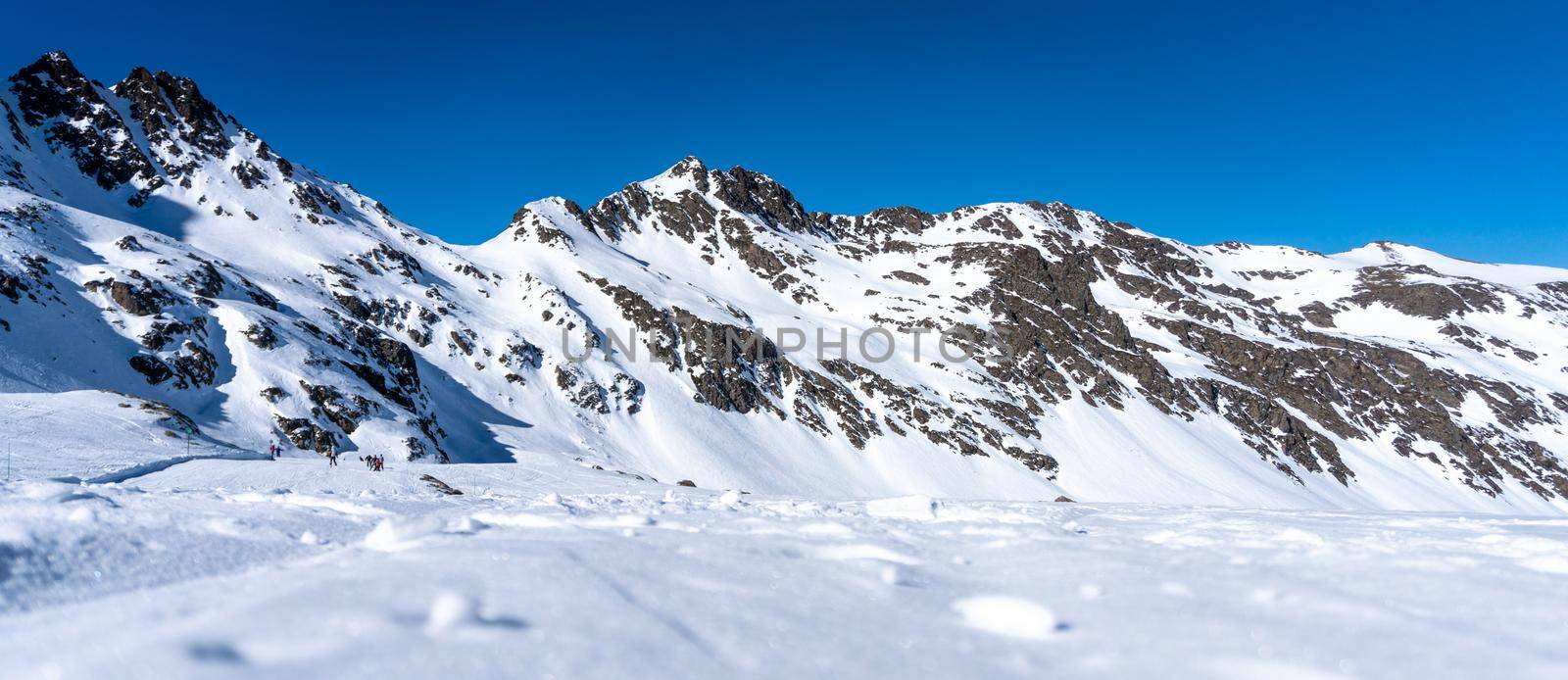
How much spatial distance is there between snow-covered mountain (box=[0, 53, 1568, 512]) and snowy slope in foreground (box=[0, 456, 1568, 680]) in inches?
884

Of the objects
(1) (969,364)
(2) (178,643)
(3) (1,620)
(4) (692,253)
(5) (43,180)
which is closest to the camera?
(2) (178,643)

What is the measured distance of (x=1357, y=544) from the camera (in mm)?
6371

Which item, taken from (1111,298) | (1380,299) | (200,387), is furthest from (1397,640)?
(1380,299)

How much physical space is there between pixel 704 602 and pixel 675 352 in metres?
63.3

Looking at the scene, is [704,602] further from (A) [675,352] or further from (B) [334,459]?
(A) [675,352]

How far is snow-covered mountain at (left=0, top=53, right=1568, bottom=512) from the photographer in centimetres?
3572

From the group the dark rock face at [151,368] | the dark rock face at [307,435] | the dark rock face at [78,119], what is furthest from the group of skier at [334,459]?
the dark rock face at [78,119]

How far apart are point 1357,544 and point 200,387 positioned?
44652 mm

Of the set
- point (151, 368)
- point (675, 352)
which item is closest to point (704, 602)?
point (151, 368)

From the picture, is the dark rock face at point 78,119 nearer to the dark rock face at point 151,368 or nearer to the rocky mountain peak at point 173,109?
the rocky mountain peak at point 173,109

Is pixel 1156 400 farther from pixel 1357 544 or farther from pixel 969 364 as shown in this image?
pixel 1357 544

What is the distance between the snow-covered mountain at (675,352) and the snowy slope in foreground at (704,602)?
73.7 feet

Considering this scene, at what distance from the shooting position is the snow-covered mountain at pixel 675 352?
117 feet

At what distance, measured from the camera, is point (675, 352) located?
6588 centimetres
